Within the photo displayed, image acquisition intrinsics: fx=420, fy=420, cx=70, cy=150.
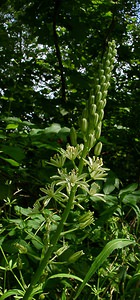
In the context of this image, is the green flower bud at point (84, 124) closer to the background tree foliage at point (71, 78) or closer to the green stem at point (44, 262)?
the green stem at point (44, 262)

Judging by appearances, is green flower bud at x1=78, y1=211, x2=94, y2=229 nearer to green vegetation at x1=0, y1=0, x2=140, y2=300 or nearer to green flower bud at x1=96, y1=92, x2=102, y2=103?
green vegetation at x1=0, y1=0, x2=140, y2=300

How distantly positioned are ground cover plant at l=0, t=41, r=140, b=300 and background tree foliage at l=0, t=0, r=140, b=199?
89 cm

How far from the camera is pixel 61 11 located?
16.1 feet

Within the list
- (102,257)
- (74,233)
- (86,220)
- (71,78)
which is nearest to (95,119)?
(86,220)

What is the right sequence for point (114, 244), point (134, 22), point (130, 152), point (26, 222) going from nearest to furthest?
point (114, 244) → point (26, 222) → point (130, 152) → point (134, 22)

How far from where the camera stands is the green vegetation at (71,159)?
192 cm

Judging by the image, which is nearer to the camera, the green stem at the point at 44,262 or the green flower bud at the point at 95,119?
the green stem at the point at 44,262

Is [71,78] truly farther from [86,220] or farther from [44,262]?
[44,262]

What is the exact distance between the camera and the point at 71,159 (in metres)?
1.94

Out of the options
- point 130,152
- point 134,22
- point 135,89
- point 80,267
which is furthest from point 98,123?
point 134,22

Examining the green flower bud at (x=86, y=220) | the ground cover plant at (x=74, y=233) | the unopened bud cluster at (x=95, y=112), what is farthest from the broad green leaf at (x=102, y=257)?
the unopened bud cluster at (x=95, y=112)

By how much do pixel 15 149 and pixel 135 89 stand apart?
4148 mm

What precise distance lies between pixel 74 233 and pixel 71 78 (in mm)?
2442

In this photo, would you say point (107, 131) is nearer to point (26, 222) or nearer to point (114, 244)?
point (26, 222)
